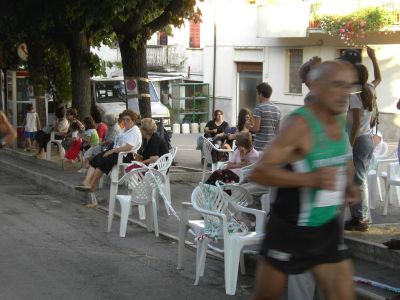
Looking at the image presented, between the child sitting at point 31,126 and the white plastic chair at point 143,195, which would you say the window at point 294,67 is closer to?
the child sitting at point 31,126

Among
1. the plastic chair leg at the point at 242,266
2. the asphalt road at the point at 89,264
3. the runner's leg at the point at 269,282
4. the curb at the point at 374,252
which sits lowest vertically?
the asphalt road at the point at 89,264

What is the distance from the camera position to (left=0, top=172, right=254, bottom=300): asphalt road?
7.04 meters

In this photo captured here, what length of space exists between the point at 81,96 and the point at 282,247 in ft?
50.1

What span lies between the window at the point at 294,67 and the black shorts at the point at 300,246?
24.6 m

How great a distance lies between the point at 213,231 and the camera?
7.22 m

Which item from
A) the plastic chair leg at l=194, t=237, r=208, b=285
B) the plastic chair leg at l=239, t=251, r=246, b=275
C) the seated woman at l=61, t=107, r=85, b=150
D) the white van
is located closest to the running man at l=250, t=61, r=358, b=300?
the plastic chair leg at l=194, t=237, r=208, b=285

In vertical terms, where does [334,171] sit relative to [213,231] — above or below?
above

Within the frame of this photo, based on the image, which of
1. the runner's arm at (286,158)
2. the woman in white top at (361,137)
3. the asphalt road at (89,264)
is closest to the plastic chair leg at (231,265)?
the asphalt road at (89,264)

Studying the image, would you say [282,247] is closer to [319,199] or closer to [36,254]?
[319,199]

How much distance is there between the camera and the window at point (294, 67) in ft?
94.9

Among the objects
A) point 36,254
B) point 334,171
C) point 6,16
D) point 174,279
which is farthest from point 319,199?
point 6,16

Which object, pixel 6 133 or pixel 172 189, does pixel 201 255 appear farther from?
pixel 172 189

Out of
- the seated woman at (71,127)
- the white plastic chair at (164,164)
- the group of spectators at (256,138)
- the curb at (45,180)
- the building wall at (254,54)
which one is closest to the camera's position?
the group of spectators at (256,138)

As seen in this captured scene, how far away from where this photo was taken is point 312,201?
4355 mm
